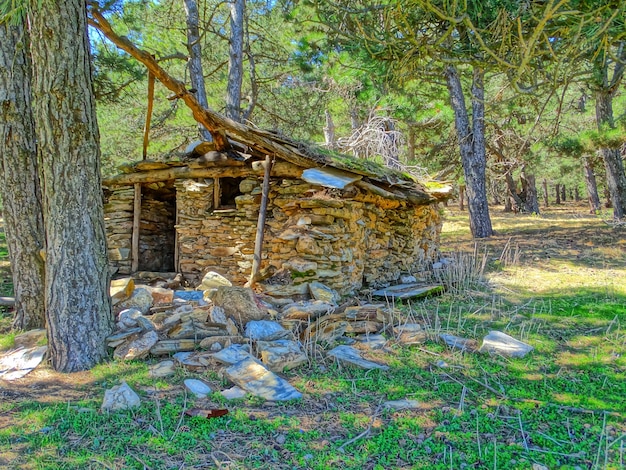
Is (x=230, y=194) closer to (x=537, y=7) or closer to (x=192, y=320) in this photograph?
(x=192, y=320)

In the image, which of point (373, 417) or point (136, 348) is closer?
point (373, 417)

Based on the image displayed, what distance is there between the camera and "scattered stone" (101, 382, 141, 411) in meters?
2.79

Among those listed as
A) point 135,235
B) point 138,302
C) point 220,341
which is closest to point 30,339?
point 138,302

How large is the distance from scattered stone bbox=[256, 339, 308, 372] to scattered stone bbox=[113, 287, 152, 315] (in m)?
1.76

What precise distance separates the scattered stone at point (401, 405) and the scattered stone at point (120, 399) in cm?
174

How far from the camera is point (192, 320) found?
425 centimetres

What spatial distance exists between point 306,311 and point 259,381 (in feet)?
5.35

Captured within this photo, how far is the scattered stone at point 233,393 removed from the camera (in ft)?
9.70

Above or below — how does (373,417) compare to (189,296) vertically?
below

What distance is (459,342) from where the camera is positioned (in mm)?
4031

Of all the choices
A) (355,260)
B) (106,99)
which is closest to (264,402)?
(355,260)

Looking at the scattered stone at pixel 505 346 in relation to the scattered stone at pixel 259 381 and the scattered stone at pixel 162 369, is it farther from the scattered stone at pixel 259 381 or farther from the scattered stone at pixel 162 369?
the scattered stone at pixel 162 369

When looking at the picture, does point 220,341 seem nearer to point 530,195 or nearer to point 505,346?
point 505,346

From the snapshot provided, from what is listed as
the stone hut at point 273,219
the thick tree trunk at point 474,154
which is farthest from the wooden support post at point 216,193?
the thick tree trunk at point 474,154
